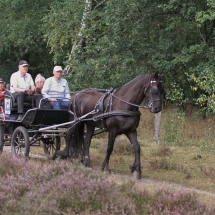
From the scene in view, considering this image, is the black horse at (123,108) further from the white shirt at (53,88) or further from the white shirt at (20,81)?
the white shirt at (20,81)

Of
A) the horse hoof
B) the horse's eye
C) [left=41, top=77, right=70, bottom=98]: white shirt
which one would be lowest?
the horse hoof

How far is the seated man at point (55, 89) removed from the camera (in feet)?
41.2

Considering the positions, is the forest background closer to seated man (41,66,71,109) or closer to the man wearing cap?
seated man (41,66,71,109)

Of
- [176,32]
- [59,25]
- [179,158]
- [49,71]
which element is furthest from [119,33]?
[49,71]

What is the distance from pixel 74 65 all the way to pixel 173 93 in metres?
4.69

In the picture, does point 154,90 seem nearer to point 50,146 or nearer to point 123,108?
point 123,108

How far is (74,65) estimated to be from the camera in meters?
17.9

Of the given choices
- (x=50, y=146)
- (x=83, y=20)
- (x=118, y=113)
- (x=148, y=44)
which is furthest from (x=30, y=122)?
(x=83, y=20)

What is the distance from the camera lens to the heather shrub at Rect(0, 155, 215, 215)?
22.2 ft

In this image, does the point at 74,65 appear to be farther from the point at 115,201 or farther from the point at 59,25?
the point at 115,201

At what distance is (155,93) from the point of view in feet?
34.9

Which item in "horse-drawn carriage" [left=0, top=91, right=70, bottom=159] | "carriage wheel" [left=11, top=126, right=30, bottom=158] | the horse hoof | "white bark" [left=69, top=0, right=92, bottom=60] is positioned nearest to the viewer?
the horse hoof

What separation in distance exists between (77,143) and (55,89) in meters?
1.31

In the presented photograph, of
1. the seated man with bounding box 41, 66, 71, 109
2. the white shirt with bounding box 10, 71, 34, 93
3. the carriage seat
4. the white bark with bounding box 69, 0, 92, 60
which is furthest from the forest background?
the carriage seat
